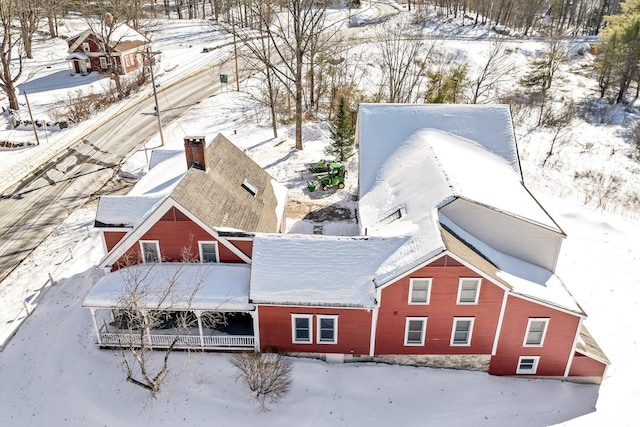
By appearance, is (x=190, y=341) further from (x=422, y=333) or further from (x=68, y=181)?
(x=68, y=181)

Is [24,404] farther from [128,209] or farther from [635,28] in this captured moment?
[635,28]

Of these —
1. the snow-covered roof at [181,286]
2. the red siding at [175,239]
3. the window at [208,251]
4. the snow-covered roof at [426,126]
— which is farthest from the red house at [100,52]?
the window at [208,251]

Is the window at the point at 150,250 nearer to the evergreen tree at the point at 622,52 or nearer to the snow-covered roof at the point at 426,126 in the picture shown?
the snow-covered roof at the point at 426,126

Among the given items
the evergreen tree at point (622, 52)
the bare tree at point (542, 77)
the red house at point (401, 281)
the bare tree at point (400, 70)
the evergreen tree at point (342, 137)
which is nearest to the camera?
the red house at point (401, 281)

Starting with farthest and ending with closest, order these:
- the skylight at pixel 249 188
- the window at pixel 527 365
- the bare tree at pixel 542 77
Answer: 1. the bare tree at pixel 542 77
2. the skylight at pixel 249 188
3. the window at pixel 527 365

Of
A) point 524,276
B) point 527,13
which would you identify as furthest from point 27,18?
point 527,13

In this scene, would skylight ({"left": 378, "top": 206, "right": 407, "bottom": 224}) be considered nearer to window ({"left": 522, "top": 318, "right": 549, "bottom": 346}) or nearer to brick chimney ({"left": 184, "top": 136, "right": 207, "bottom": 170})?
window ({"left": 522, "top": 318, "right": 549, "bottom": 346})

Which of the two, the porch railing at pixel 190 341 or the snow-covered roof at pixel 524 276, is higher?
the snow-covered roof at pixel 524 276
